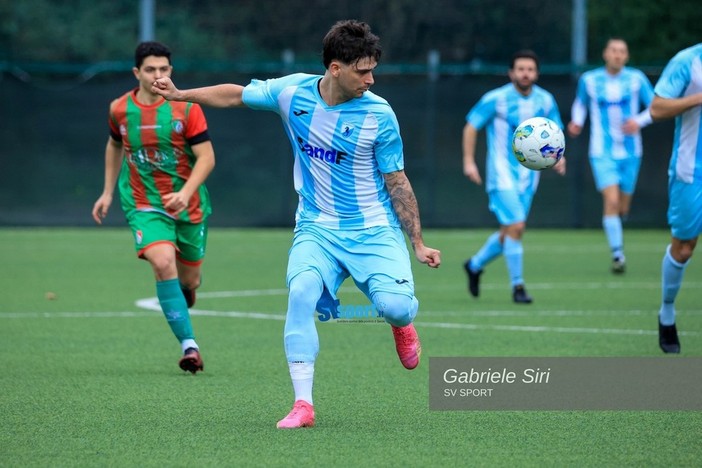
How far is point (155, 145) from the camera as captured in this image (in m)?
8.62

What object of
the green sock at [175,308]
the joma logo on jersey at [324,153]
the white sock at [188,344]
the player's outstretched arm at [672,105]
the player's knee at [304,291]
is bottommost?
the white sock at [188,344]

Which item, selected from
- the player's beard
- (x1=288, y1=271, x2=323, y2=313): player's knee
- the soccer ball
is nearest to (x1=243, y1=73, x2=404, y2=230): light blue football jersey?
(x1=288, y1=271, x2=323, y2=313): player's knee

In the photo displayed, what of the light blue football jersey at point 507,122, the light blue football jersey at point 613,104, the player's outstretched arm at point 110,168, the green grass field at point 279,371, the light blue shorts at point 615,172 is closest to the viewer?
the green grass field at point 279,371

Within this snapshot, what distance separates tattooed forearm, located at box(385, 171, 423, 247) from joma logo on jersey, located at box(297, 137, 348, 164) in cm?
25

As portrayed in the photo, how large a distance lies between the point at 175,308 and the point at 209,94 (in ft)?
6.52

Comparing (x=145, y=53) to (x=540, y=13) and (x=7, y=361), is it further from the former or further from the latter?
(x=540, y=13)

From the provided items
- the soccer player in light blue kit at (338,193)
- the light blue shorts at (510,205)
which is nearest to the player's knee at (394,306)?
the soccer player in light blue kit at (338,193)

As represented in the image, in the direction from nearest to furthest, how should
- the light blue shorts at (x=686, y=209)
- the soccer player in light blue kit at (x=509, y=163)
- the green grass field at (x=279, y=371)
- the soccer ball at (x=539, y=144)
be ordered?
the green grass field at (x=279, y=371), the soccer ball at (x=539, y=144), the light blue shorts at (x=686, y=209), the soccer player in light blue kit at (x=509, y=163)

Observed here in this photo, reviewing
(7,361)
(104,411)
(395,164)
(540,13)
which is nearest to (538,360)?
(395,164)

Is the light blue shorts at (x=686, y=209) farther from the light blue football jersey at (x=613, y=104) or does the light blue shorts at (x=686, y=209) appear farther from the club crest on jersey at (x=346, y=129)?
the light blue football jersey at (x=613, y=104)

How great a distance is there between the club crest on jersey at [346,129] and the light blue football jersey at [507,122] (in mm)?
6292

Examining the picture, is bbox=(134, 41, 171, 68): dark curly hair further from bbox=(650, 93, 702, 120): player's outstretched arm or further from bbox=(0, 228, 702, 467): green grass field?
bbox=(650, 93, 702, 120): player's outstretched arm

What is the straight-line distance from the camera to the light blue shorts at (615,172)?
50.7 feet

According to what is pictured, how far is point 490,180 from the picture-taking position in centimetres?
1293
